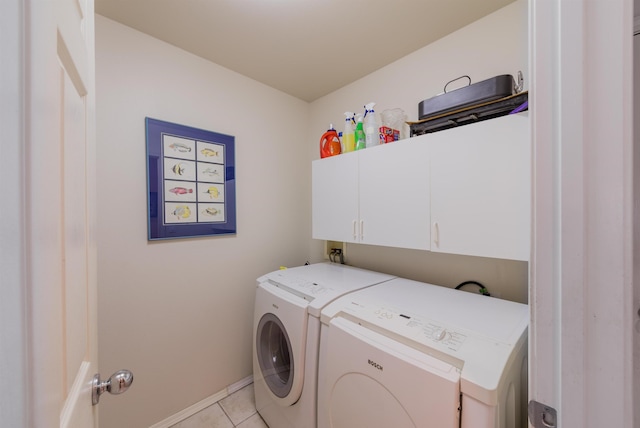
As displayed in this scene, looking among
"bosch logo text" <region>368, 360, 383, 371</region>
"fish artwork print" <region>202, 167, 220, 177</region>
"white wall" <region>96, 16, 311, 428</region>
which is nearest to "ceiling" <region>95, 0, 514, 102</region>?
"white wall" <region>96, 16, 311, 428</region>

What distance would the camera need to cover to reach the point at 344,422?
1.03 metres

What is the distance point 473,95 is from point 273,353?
1873 mm

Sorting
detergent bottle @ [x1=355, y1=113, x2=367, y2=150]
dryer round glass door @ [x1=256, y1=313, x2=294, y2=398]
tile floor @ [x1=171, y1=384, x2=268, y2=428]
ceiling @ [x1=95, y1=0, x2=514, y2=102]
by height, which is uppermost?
ceiling @ [x1=95, y1=0, x2=514, y2=102]

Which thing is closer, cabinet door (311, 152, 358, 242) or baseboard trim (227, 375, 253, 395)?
cabinet door (311, 152, 358, 242)

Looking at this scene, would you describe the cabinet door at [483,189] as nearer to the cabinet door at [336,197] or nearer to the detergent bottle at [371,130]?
the detergent bottle at [371,130]

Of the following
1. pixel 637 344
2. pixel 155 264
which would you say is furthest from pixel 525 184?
pixel 155 264

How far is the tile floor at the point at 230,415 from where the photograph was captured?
1632mm

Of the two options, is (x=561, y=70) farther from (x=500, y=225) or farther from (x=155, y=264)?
(x=155, y=264)

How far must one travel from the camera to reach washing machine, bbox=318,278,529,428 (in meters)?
0.73

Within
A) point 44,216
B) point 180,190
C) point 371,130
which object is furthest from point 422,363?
point 180,190

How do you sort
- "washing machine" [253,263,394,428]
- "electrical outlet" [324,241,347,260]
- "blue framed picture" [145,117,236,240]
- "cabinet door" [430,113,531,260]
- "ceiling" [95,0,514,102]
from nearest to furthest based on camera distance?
1. "cabinet door" [430,113,531,260]
2. "washing machine" [253,263,394,428]
3. "ceiling" [95,0,514,102]
4. "blue framed picture" [145,117,236,240]
5. "electrical outlet" [324,241,347,260]

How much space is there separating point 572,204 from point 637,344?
0.39 metres

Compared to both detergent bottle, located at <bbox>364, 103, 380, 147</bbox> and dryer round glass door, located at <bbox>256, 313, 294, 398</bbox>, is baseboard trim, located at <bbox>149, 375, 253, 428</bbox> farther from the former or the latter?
detergent bottle, located at <bbox>364, 103, 380, 147</bbox>

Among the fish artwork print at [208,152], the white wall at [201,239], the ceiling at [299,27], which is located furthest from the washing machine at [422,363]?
the ceiling at [299,27]
